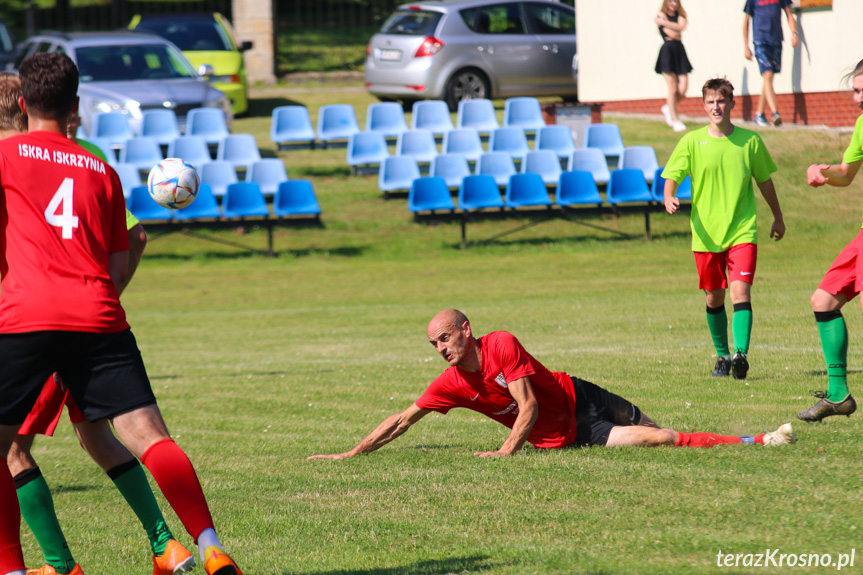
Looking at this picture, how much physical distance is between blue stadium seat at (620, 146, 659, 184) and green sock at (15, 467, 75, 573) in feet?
51.9

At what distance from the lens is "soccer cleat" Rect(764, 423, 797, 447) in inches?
230

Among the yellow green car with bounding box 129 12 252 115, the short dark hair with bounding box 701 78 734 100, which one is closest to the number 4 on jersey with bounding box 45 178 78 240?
the short dark hair with bounding box 701 78 734 100

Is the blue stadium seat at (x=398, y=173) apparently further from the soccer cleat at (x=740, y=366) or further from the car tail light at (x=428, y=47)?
the soccer cleat at (x=740, y=366)

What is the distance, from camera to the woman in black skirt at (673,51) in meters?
20.1

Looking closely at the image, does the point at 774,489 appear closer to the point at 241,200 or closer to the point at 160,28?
the point at 241,200

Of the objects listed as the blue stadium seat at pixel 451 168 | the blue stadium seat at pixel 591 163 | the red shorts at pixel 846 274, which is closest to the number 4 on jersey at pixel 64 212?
the red shorts at pixel 846 274

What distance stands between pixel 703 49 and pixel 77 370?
19.5m

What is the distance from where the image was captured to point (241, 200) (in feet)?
59.3

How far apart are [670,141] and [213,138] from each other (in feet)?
A: 29.6

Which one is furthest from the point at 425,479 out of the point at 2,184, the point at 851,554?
the point at 2,184

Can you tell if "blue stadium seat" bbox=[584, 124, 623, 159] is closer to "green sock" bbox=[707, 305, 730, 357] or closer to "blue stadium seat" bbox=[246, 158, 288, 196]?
"blue stadium seat" bbox=[246, 158, 288, 196]

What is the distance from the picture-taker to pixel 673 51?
20203mm

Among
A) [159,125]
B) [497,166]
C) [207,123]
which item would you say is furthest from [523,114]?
[159,125]

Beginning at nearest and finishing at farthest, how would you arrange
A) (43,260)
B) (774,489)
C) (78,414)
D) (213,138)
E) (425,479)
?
1. (43,260)
2. (78,414)
3. (774,489)
4. (425,479)
5. (213,138)
